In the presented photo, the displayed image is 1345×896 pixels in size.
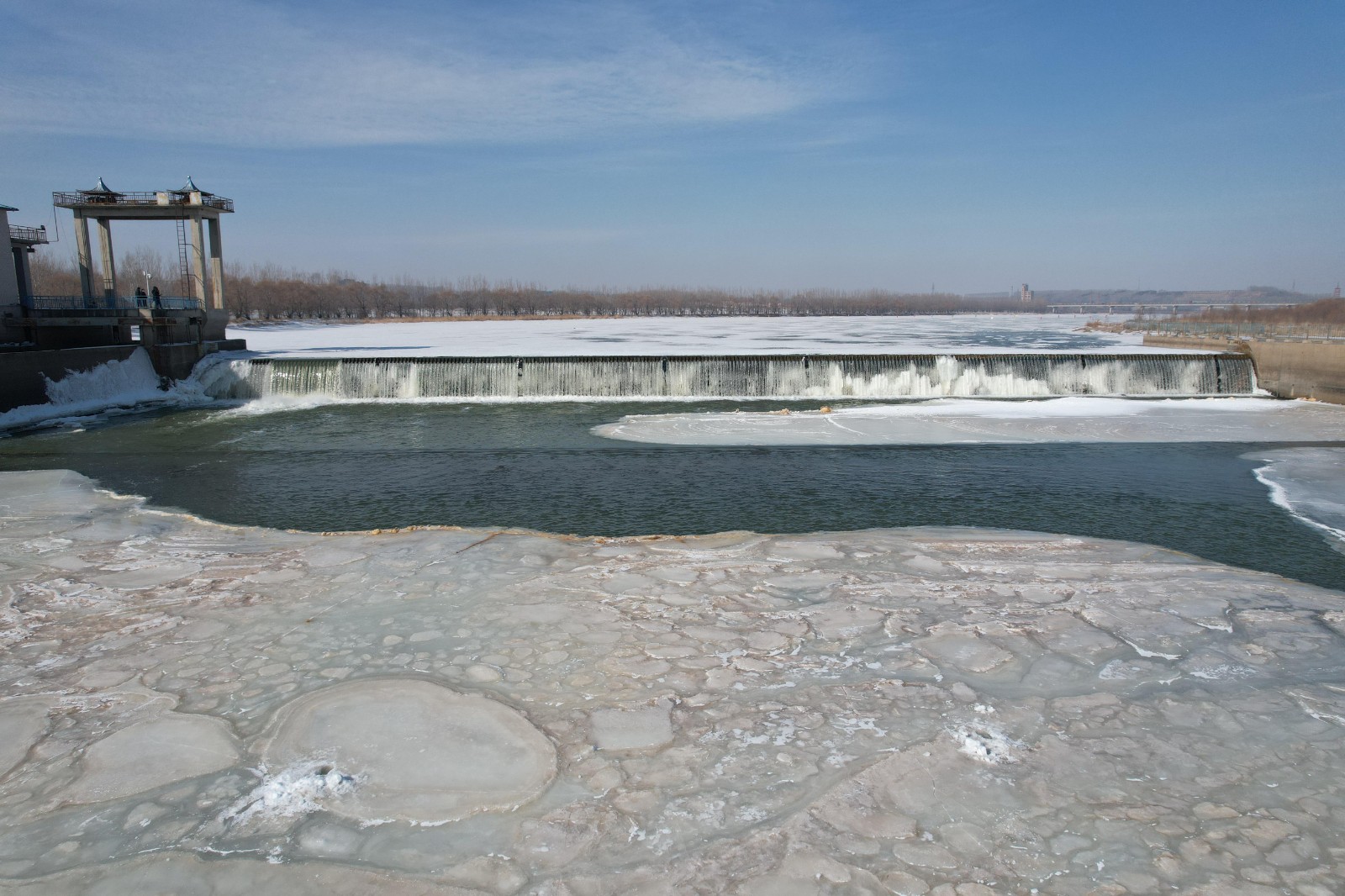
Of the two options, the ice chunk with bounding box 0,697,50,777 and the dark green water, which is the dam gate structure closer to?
the dark green water

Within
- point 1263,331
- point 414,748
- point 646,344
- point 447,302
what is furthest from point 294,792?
point 447,302

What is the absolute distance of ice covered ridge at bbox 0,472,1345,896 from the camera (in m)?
2.97

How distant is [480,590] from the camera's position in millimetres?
5695

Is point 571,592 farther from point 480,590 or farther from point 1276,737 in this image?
point 1276,737

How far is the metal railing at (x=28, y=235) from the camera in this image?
22.6 meters

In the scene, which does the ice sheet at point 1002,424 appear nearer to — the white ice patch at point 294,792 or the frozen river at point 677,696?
the frozen river at point 677,696

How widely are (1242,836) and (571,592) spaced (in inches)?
149

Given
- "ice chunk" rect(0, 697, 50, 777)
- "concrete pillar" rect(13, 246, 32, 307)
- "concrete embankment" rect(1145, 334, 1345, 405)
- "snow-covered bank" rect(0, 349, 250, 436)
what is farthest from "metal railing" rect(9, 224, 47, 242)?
"concrete embankment" rect(1145, 334, 1345, 405)

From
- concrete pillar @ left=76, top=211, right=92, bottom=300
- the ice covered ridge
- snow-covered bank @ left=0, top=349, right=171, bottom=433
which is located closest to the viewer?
the ice covered ridge

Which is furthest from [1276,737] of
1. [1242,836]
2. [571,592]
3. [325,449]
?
[325,449]

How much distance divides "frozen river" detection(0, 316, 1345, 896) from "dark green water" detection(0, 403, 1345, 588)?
111 mm

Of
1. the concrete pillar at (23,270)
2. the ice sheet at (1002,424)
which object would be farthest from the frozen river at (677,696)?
the concrete pillar at (23,270)

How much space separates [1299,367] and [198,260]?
28036 mm

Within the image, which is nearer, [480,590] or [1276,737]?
[1276,737]
